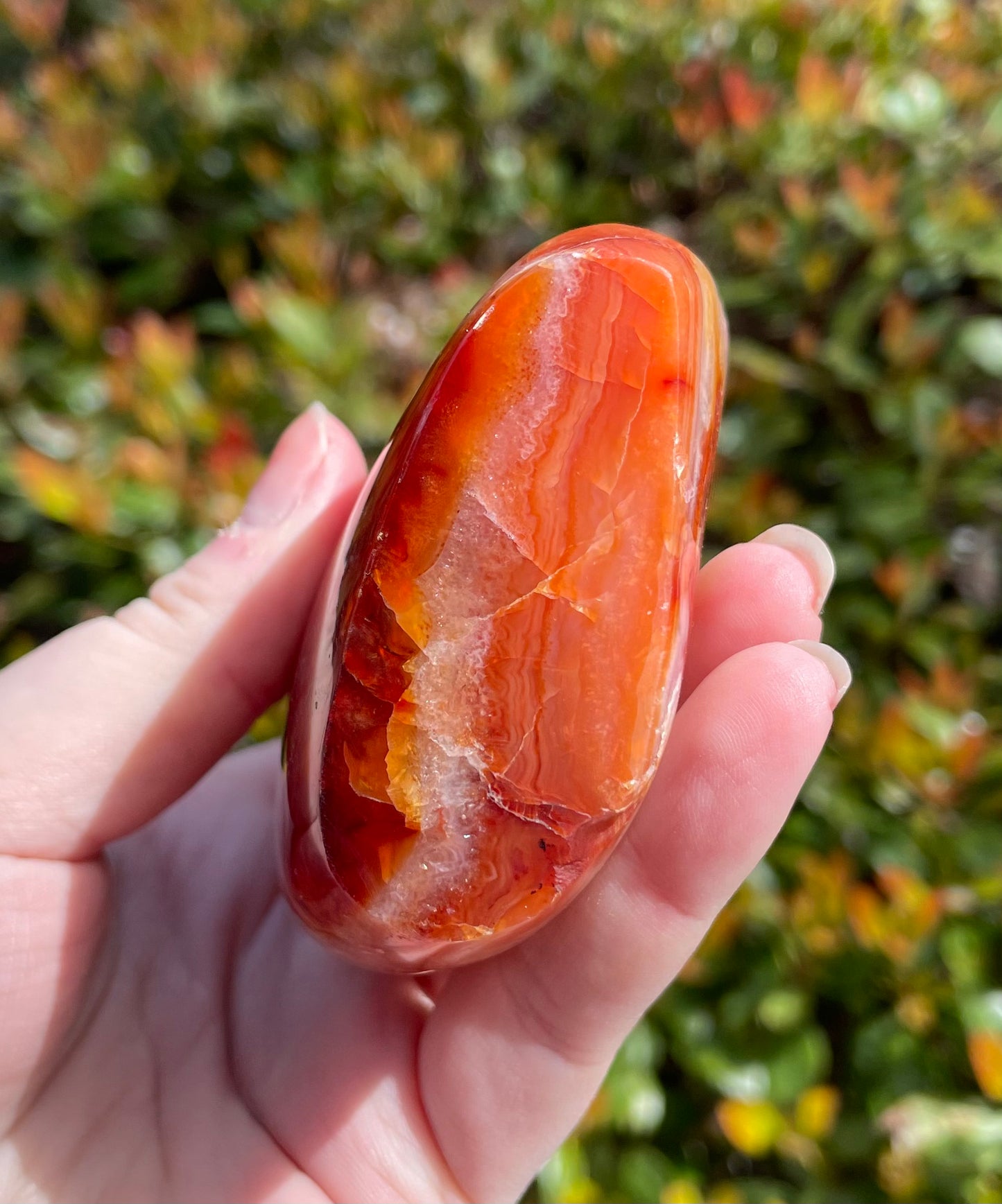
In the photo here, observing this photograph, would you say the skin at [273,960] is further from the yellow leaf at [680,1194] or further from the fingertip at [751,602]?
the yellow leaf at [680,1194]

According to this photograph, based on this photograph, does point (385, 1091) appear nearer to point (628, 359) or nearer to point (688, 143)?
point (628, 359)

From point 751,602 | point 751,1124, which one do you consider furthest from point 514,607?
point 751,1124

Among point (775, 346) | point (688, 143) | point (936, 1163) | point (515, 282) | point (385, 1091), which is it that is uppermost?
point (515, 282)

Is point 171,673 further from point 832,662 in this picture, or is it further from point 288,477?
point 832,662

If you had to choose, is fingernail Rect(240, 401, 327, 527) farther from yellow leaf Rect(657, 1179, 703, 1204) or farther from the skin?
yellow leaf Rect(657, 1179, 703, 1204)

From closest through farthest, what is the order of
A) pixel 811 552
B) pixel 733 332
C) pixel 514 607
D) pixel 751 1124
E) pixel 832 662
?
pixel 514 607 < pixel 832 662 < pixel 811 552 < pixel 751 1124 < pixel 733 332

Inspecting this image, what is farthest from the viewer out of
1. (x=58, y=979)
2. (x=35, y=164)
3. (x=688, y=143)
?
(x=688, y=143)

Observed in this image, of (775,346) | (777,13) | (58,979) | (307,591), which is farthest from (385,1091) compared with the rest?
(777,13)

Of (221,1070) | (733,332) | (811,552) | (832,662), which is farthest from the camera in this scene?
(733,332)
